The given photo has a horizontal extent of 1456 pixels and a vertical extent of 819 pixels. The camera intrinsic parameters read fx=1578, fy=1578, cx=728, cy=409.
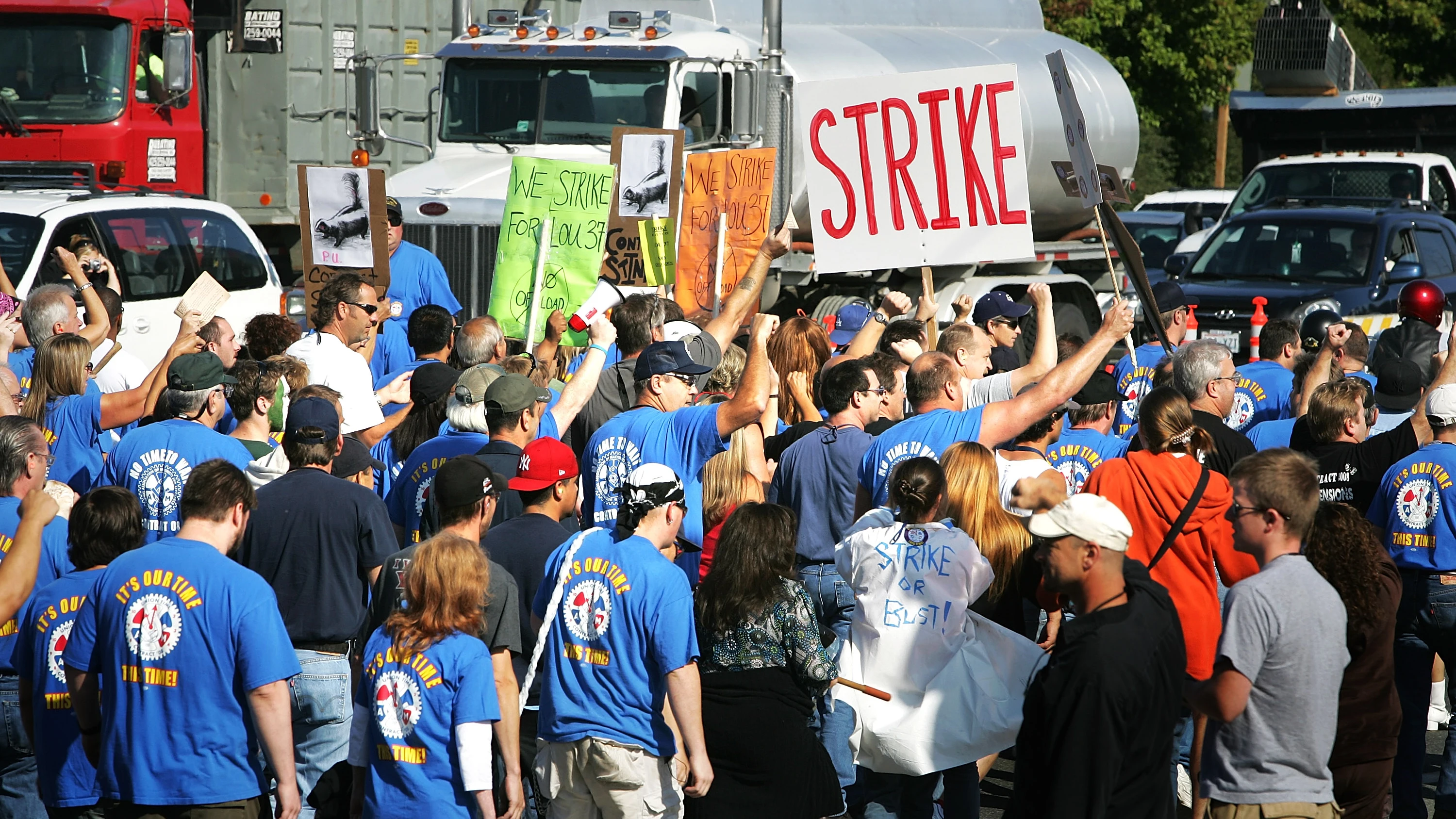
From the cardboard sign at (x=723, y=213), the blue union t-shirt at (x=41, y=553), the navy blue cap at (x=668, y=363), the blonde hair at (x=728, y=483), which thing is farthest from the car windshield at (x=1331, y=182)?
the blue union t-shirt at (x=41, y=553)

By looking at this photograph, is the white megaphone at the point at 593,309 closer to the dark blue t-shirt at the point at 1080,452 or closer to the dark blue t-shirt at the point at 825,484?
the dark blue t-shirt at the point at 825,484

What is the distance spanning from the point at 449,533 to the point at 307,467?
112 cm

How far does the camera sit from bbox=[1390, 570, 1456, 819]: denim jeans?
19.0ft

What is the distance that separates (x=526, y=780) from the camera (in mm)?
5559

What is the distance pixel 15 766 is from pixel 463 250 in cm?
770

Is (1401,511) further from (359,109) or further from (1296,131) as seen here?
(1296,131)

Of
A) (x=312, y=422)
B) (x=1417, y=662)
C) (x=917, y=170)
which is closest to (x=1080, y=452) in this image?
(x=1417, y=662)

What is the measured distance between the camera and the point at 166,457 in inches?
226

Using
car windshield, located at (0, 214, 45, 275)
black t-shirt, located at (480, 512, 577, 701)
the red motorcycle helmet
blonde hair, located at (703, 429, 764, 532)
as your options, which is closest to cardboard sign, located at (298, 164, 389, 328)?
car windshield, located at (0, 214, 45, 275)

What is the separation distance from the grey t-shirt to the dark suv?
29.4ft

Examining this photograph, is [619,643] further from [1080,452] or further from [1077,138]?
[1077,138]

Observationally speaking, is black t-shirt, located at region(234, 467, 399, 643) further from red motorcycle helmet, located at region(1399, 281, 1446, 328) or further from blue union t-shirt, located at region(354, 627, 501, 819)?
red motorcycle helmet, located at region(1399, 281, 1446, 328)

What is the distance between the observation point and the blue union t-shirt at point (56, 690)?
4.58 m

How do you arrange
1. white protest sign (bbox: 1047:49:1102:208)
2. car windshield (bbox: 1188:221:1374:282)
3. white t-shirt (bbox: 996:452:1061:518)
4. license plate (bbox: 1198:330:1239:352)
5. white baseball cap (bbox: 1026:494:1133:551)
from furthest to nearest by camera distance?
1. car windshield (bbox: 1188:221:1374:282)
2. license plate (bbox: 1198:330:1239:352)
3. white protest sign (bbox: 1047:49:1102:208)
4. white t-shirt (bbox: 996:452:1061:518)
5. white baseball cap (bbox: 1026:494:1133:551)
